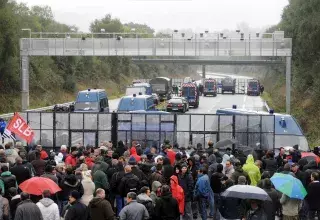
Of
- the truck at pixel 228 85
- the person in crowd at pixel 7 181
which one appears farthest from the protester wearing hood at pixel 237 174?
the truck at pixel 228 85

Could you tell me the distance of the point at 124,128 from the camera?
33.6 meters

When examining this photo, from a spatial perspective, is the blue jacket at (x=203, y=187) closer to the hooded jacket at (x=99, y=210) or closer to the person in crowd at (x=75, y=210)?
the hooded jacket at (x=99, y=210)

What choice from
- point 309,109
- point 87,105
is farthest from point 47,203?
point 309,109

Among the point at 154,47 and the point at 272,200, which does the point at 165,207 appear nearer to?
the point at 272,200

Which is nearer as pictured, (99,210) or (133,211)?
(133,211)

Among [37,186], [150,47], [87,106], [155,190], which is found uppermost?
[150,47]

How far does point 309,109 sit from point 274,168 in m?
32.4

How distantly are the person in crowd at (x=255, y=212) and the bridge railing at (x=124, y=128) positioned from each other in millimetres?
16230

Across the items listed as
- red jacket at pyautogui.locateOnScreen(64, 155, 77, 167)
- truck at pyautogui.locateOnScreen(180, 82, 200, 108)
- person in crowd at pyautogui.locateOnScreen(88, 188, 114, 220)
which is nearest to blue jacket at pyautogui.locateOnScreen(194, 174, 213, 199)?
red jacket at pyautogui.locateOnScreen(64, 155, 77, 167)

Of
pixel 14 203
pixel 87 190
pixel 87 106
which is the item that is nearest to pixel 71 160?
pixel 87 190

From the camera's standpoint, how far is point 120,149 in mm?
27172

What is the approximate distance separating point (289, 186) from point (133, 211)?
3.78m

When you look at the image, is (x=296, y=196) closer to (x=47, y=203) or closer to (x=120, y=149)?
(x=47, y=203)

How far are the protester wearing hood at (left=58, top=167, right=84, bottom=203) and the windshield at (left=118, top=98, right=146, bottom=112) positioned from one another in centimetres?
2781
